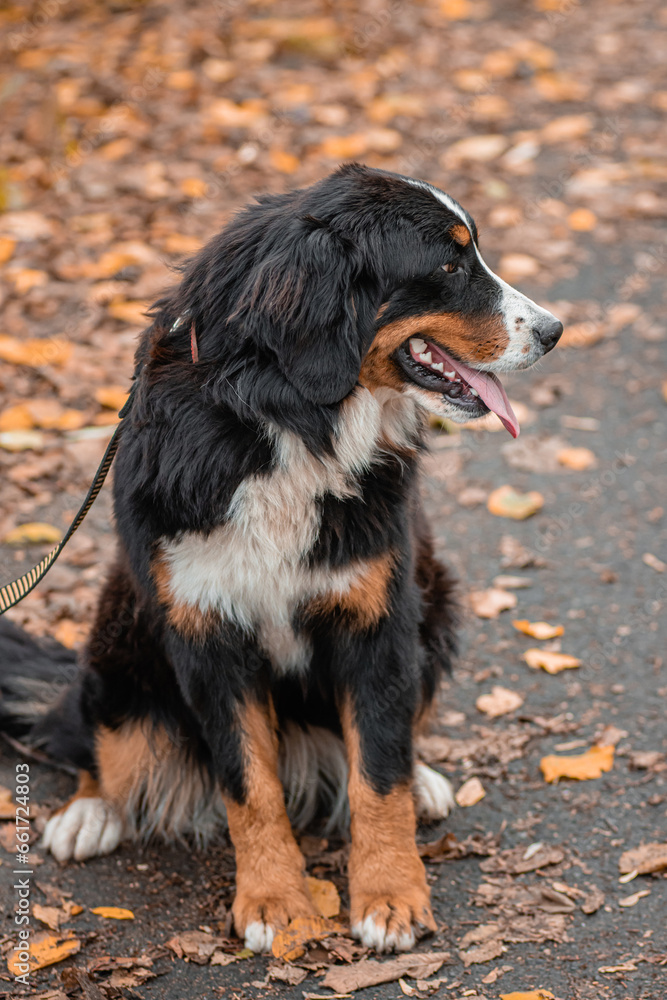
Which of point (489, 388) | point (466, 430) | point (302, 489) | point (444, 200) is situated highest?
point (444, 200)

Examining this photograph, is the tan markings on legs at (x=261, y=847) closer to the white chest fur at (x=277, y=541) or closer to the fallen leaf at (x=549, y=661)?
the white chest fur at (x=277, y=541)

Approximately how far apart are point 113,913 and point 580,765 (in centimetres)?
161

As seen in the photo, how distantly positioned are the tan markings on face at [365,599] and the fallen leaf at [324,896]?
83 cm

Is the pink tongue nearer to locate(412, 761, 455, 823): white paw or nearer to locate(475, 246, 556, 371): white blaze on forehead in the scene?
locate(475, 246, 556, 371): white blaze on forehead

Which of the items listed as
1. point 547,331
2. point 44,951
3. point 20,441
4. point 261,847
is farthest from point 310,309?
point 20,441

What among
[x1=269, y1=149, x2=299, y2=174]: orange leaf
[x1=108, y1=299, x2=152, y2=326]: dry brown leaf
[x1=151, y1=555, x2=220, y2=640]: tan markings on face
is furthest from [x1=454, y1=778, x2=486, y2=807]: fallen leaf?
[x1=269, y1=149, x2=299, y2=174]: orange leaf

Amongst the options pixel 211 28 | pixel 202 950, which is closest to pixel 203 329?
pixel 202 950

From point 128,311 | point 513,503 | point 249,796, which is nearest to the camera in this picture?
point 249,796

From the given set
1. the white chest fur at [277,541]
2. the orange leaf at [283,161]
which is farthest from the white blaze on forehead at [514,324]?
the orange leaf at [283,161]

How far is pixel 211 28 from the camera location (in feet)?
27.6

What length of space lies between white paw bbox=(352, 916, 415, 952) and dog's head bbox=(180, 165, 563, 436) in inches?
55.1

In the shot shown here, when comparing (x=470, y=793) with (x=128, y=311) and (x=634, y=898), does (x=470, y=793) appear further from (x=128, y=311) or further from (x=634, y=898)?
(x=128, y=311)

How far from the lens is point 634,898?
290cm

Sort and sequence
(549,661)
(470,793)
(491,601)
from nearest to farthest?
(470,793), (549,661), (491,601)
